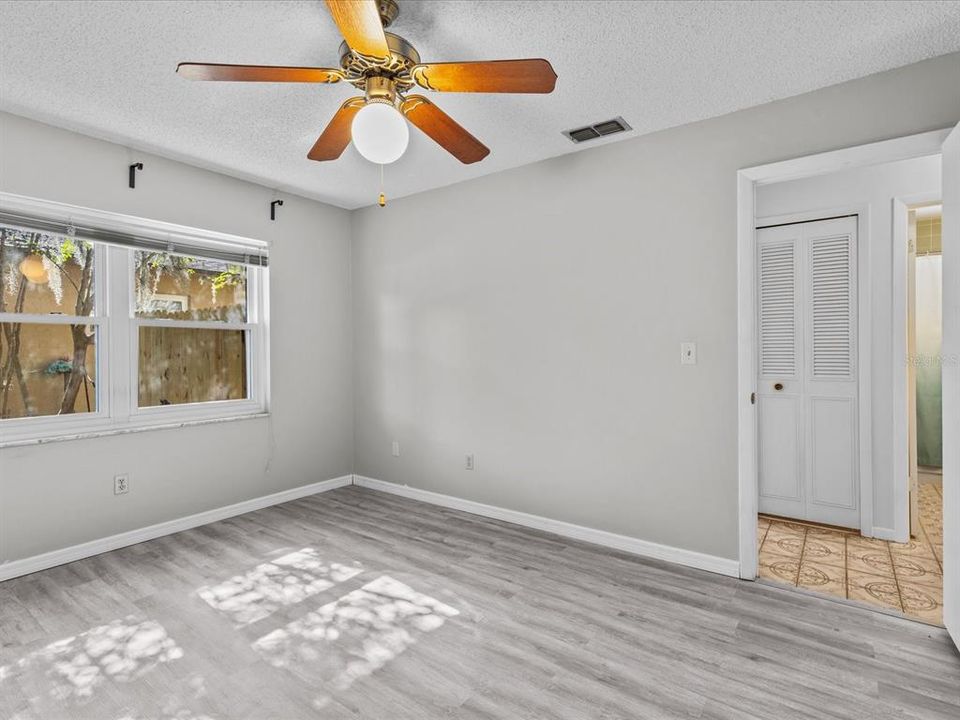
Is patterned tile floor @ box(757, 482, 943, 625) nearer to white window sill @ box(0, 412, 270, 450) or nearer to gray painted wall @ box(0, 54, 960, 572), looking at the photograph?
gray painted wall @ box(0, 54, 960, 572)

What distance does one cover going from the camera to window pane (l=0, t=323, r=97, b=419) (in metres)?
2.77

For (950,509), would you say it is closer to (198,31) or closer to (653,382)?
(653,382)

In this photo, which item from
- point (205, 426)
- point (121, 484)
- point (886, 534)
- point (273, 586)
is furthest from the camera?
point (205, 426)

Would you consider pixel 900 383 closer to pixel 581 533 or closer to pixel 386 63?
pixel 581 533

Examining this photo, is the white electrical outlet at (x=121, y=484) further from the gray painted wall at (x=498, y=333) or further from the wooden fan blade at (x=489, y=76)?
the wooden fan blade at (x=489, y=76)

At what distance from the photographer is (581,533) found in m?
3.17

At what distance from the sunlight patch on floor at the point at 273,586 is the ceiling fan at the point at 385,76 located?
200 cm

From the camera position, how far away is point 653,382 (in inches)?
115

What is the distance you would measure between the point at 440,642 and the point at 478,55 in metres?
2.38

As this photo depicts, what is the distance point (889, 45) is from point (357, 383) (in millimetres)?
3871

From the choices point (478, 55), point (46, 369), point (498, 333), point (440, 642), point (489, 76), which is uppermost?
point (478, 55)

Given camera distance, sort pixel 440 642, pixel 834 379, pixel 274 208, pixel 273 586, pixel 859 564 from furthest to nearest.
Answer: pixel 274 208 < pixel 834 379 < pixel 859 564 < pixel 273 586 < pixel 440 642

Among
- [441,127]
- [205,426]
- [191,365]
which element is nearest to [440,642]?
[441,127]

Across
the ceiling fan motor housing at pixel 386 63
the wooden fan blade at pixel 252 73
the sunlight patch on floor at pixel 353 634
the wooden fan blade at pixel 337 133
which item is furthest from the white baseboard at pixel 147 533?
the ceiling fan motor housing at pixel 386 63
